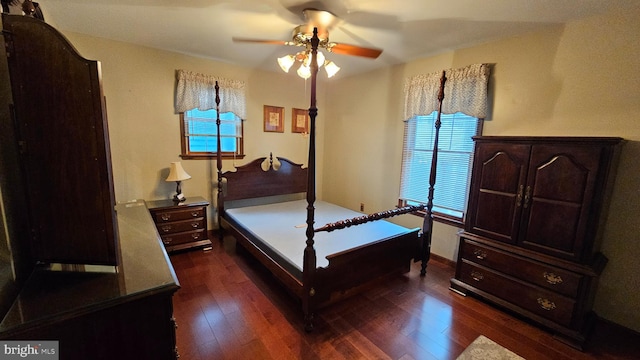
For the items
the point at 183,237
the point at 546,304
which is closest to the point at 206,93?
the point at 183,237

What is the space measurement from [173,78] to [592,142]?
417cm

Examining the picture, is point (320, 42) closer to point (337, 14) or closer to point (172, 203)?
point (337, 14)

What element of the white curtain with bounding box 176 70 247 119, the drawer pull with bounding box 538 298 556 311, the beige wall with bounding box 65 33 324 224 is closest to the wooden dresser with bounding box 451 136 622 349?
the drawer pull with bounding box 538 298 556 311

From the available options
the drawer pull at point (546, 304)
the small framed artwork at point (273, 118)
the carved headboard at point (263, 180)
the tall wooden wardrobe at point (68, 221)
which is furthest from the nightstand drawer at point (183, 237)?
the drawer pull at point (546, 304)

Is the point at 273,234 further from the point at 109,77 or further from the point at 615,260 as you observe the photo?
the point at 615,260

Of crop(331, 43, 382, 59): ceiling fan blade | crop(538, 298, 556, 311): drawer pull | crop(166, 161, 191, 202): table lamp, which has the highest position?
crop(331, 43, 382, 59): ceiling fan blade

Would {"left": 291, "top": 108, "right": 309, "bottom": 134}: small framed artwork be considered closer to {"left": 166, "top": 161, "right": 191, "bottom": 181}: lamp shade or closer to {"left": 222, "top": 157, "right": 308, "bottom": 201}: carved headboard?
{"left": 222, "top": 157, "right": 308, "bottom": 201}: carved headboard

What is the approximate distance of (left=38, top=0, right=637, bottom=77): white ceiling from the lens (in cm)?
196

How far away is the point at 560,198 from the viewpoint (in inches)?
77.1

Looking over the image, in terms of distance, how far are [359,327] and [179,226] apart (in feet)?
7.86

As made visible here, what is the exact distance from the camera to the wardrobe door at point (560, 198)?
1839 mm

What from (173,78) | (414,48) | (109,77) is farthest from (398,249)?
(109,77)

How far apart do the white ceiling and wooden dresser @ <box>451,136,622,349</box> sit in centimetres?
101

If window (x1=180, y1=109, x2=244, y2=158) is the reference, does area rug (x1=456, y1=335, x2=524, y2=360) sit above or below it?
below
